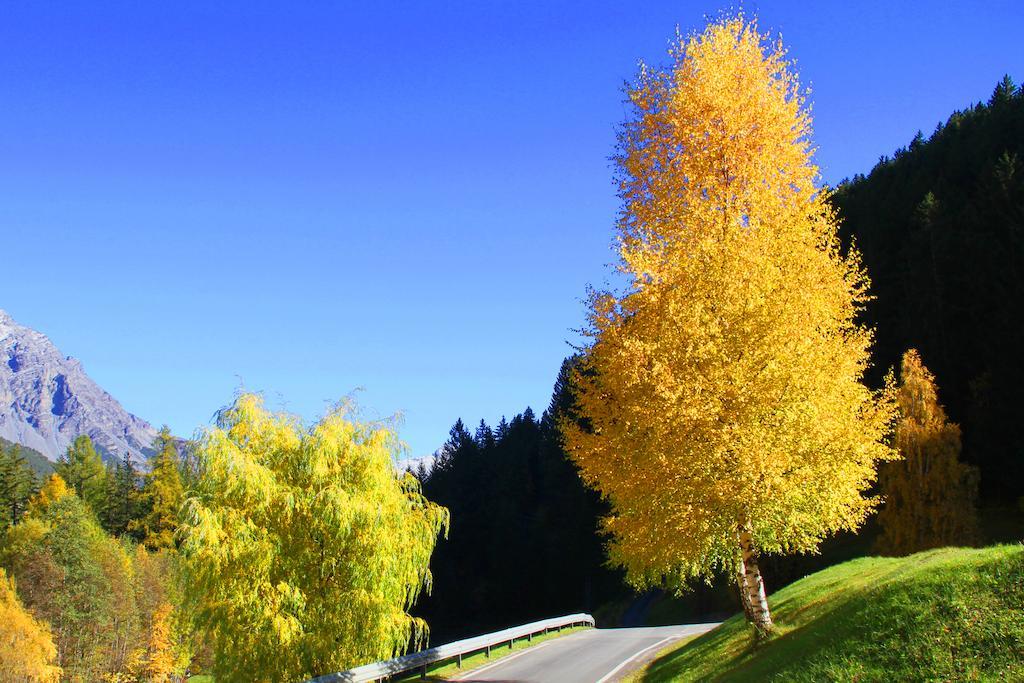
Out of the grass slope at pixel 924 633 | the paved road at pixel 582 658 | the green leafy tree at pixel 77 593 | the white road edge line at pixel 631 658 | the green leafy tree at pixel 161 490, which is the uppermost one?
the green leafy tree at pixel 161 490

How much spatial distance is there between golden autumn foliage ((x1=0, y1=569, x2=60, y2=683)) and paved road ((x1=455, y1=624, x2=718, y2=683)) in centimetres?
3946

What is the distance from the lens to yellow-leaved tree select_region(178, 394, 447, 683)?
1623 centimetres

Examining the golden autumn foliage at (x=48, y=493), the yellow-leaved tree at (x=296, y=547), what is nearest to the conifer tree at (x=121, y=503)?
the golden autumn foliage at (x=48, y=493)

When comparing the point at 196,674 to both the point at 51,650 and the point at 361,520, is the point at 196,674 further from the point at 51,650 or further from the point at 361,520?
the point at 361,520

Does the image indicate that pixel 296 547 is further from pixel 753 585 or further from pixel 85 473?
pixel 85 473

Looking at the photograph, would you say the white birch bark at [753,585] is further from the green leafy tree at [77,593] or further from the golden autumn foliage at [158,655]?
the golden autumn foliage at [158,655]

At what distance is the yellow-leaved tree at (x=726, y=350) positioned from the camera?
13750 millimetres

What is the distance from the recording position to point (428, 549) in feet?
62.1

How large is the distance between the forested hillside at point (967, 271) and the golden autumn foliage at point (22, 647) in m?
57.2

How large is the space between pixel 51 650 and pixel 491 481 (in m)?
54.2

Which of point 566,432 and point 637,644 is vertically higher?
point 566,432

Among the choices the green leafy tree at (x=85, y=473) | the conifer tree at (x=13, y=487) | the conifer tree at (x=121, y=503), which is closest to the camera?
the conifer tree at (x=13, y=487)

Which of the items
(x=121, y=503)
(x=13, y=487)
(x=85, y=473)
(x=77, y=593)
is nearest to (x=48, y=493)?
(x=13, y=487)

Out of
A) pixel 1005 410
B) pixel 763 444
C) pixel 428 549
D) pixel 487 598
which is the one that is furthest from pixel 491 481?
pixel 763 444
